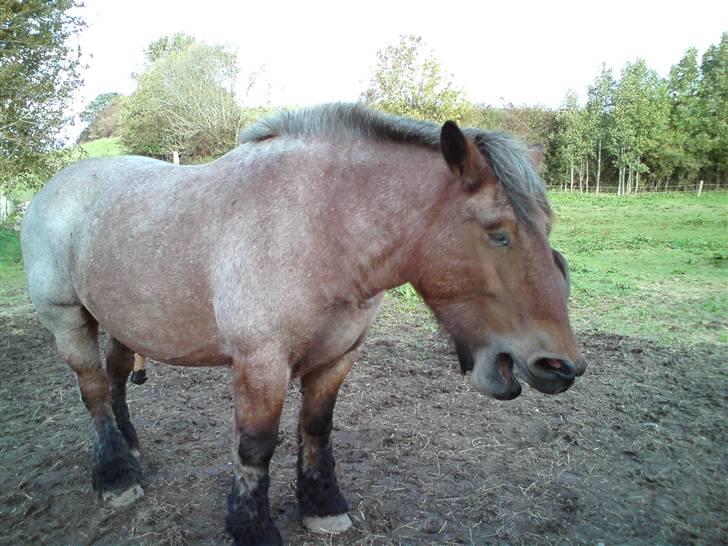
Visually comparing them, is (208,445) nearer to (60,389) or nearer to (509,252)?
(60,389)

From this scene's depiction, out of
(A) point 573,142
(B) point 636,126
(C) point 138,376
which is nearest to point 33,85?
(C) point 138,376

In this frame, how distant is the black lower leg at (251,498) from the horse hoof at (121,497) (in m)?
1.02

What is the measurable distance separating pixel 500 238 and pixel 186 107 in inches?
1062

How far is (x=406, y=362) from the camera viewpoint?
5887mm

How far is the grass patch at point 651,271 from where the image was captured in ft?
23.6

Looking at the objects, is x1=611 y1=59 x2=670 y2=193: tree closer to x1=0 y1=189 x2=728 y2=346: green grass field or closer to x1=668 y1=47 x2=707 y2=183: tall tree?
x1=668 y1=47 x2=707 y2=183: tall tree

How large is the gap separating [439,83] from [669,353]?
7.92 m

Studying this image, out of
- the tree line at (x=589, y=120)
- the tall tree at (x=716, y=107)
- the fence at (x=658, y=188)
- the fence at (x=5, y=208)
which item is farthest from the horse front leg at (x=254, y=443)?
the tall tree at (x=716, y=107)

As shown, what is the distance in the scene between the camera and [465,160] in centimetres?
213

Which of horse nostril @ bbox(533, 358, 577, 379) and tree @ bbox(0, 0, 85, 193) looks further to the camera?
tree @ bbox(0, 0, 85, 193)

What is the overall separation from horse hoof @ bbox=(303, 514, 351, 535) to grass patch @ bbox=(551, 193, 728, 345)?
5.35m

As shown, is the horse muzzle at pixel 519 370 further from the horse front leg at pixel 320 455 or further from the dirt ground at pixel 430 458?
the dirt ground at pixel 430 458

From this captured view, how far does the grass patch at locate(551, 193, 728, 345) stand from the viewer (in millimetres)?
7180

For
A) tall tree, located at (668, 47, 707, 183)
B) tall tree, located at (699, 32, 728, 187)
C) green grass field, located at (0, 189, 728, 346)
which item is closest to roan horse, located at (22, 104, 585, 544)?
green grass field, located at (0, 189, 728, 346)
